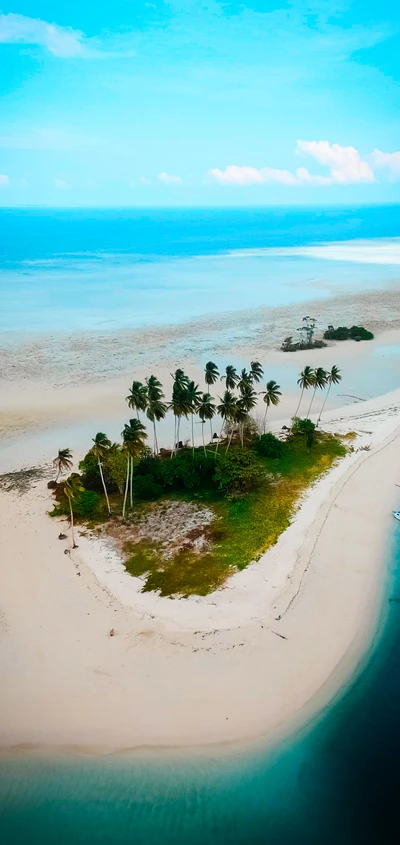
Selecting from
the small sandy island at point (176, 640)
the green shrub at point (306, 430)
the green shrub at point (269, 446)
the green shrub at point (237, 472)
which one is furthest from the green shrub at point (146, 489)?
the green shrub at point (306, 430)

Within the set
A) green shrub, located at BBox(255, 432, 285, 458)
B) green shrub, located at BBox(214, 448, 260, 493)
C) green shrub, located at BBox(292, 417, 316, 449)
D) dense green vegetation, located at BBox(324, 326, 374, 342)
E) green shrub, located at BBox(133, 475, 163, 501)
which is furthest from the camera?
dense green vegetation, located at BBox(324, 326, 374, 342)

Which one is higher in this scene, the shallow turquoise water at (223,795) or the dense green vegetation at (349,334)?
the dense green vegetation at (349,334)

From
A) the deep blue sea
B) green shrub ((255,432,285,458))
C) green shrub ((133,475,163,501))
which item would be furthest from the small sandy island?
the deep blue sea

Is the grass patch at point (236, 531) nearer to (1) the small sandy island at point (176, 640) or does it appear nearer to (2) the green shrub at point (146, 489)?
(1) the small sandy island at point (176, 640)

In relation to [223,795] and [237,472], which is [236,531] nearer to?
[237,472]

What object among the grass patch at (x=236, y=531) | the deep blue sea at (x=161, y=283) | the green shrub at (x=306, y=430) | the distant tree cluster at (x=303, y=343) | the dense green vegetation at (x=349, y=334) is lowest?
the grass patch at (x=236, y=531)

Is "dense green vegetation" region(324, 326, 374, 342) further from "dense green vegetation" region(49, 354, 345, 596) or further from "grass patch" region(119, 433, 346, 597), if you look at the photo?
"grass patch" region(119, 433, 346, 597)
